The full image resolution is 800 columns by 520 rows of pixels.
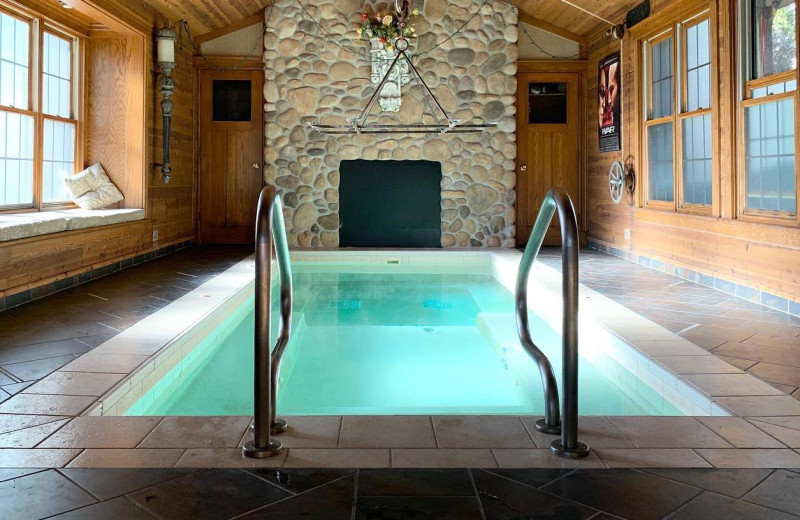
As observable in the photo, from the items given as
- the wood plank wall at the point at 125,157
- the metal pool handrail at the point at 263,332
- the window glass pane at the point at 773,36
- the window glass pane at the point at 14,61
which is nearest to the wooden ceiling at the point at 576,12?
the window glass pane at the point at 773,36

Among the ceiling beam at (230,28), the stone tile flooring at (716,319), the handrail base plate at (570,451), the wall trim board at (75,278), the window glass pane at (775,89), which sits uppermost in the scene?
the ceiling beam at (230,28)

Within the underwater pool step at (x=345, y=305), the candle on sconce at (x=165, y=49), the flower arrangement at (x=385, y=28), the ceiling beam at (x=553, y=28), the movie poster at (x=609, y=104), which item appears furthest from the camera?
the ceiling beam at (x=553, y=28)

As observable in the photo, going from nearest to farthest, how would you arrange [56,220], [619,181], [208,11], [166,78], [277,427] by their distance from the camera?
[277,427]
[56,220]
[166,78]
[619,181]
[208,11]

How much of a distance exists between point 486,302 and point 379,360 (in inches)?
82.9

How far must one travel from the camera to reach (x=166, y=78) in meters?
7.62

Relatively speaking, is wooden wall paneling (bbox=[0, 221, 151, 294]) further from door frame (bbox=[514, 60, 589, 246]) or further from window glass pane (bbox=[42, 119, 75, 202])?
door frame (bbox=[514, 60, 589, 246])

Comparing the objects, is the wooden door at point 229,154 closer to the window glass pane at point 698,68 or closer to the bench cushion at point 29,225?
the bench cushion at point 29,225

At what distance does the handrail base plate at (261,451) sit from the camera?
2.20 meters

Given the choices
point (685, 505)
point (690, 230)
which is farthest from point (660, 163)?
point (685, 505)

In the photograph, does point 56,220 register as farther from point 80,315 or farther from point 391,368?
point 391,368

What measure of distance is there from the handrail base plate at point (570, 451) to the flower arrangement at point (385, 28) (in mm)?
7111

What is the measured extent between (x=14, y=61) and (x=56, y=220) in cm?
164

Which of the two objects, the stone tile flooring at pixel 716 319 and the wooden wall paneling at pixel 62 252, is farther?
the wooden wall paneling at pixel 62 252

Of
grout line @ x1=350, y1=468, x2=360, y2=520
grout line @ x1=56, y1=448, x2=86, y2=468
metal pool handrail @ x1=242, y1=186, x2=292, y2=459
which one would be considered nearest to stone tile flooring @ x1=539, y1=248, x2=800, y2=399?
grout line @ x1=350, y1=468, x2=360, y2=520
